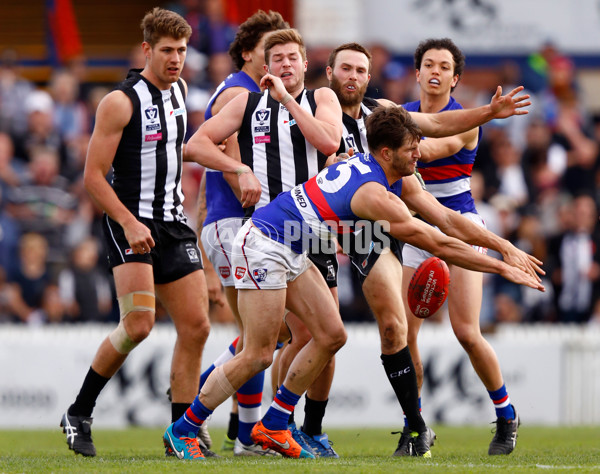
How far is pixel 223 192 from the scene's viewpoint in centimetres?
777

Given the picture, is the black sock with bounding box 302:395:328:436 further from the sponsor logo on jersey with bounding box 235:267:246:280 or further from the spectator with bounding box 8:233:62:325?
the spectator with bounding box 8:233:62:325

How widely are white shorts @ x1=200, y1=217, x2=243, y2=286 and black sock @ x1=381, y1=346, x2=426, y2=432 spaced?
137 cm

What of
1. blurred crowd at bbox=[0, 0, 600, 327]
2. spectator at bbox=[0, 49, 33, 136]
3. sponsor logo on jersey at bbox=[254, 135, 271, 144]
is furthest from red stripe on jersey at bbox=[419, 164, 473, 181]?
spectator at bbox=[0, 49, 33, 136]

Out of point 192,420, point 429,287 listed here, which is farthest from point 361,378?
point 192,420

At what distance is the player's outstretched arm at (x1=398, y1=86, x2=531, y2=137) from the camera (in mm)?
7344

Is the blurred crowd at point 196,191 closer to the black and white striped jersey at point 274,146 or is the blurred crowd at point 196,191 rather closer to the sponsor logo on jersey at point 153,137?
the black and white striped jersey at point 274,146

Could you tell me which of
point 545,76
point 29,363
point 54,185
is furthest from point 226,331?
point 545,76

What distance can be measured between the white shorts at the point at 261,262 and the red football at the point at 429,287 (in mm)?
961

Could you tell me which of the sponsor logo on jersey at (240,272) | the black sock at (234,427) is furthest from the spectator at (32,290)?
the sponsor logo on jersey at (240,272)

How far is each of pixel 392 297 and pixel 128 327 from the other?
177 centimetres

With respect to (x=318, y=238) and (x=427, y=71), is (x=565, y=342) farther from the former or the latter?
(x=318, y=238)

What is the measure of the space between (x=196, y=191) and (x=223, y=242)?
6121 millimetres

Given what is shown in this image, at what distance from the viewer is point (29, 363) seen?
12242 mm

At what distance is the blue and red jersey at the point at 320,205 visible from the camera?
6562 millimetres
